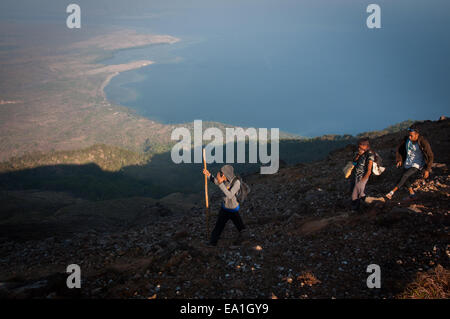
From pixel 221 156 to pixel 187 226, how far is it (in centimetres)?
9849

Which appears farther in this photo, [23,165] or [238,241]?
[23,165]

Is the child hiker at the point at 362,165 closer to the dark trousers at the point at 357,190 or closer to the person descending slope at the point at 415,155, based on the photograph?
the dark trousers at the point at 357,190

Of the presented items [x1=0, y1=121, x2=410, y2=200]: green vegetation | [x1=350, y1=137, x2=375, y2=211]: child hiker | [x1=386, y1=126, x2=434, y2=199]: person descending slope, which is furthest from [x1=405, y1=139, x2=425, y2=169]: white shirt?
[x1=0, y1=121, x2=410, y2=200]: green vegetation

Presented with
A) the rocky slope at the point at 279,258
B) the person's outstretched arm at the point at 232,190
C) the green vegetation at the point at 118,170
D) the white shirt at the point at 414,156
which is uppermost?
the white shirt at the point at 414,156

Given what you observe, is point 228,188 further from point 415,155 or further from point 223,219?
point 415,155

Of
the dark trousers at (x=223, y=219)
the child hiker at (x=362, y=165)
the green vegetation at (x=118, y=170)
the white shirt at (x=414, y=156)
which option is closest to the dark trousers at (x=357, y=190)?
the child hiker at (x=362, y=165)

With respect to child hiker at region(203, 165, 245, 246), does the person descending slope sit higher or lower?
higher

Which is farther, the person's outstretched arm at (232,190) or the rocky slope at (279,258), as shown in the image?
the person's outstretched arm at (232,190)

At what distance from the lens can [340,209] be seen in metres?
9.84

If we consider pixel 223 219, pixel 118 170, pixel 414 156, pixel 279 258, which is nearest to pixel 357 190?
pixel 414 156

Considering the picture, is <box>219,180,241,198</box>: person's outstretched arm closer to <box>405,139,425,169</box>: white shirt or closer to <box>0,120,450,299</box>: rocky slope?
<box>0,120,450,299</box>: rocky slope

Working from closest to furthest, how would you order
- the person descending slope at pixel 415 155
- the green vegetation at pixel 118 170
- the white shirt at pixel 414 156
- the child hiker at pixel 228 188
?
the child hiker at pixel 228 188
the person descending slope at pixel 415 155
the white shirt at pixel 414 156
the green vegetation at pixel 118 170
